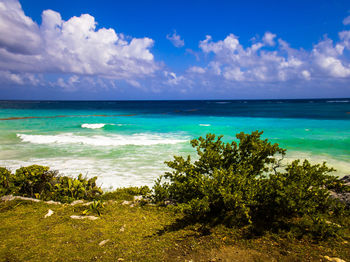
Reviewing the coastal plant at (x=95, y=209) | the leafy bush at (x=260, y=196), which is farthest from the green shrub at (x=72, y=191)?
the leafy bush at (x=260, y=196)

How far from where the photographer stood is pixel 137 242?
4922 millimetres

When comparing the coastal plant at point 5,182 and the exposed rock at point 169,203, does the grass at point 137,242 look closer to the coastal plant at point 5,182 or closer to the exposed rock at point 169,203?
the exposed rock at point 169,203

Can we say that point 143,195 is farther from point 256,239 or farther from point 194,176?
point 256,239

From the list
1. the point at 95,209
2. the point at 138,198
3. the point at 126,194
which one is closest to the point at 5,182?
the point at 95,209

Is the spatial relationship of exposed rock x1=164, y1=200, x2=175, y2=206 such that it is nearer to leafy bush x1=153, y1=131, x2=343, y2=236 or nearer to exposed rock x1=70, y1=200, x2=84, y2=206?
leafy bush x1=153, y1=131, x2=343, y2=236

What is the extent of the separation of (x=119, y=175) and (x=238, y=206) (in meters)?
8.54

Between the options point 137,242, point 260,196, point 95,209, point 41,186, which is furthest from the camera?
point 41,186

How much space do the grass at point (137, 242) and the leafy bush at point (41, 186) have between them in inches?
55.1

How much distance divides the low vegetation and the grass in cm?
2

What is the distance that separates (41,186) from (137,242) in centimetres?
526

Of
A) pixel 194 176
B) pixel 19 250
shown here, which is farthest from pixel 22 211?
pixel 194 176

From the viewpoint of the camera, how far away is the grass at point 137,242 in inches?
173

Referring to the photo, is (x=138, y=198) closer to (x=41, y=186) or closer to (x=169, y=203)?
(x=169, y=203)

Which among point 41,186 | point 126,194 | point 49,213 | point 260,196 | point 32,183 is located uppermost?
point 260,196
